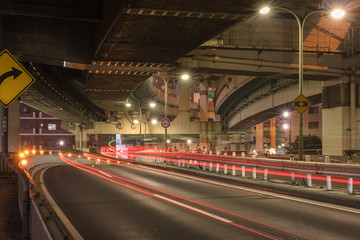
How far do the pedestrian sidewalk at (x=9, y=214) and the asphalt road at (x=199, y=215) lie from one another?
4.46ft

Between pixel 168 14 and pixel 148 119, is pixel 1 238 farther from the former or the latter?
pixel 148 119

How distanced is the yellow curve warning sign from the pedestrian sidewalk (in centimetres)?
357

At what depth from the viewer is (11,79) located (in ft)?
28.9

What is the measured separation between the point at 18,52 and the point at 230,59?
1630 cm

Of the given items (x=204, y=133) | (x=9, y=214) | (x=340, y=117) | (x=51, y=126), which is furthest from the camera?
(x=51, y=126)

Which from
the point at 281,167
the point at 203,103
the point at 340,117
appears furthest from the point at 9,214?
the point at 203,103

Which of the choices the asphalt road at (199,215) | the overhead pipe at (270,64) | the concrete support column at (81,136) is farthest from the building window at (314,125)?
the asphalt road at (199,215)

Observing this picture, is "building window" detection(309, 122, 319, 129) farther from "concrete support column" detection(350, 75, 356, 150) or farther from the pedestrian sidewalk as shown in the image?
the pedestrian sidewalk

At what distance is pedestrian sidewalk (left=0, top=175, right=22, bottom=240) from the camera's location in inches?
404

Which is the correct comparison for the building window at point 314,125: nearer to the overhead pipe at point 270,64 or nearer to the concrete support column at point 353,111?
the concrete support column at point 353,111

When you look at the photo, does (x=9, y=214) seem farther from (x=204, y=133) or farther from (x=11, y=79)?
(x=204, y=133)

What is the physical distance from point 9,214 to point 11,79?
214 inches

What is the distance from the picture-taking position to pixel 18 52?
1777 cm

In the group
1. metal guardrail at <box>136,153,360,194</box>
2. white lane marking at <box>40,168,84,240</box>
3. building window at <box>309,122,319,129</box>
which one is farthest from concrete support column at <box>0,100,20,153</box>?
building window at <box>309,122,319,129</box>
